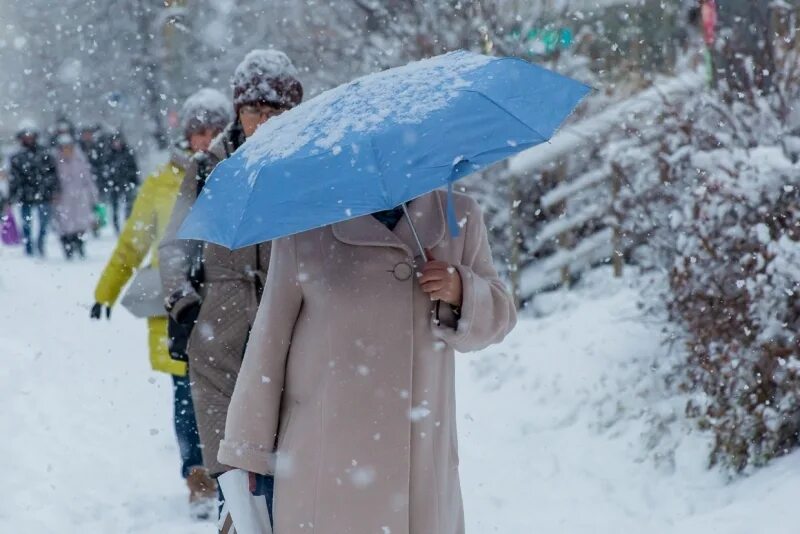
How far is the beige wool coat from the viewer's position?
3.19m

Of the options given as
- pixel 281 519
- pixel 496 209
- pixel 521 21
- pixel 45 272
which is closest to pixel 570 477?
pixel 281 519

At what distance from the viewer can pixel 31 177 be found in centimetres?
1930

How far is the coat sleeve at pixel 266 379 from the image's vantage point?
321cm

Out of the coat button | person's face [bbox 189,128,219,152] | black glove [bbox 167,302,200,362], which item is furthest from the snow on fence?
the coat button

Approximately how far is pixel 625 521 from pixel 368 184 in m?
3.36

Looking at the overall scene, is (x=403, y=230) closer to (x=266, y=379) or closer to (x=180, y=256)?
(x=266, y=379)

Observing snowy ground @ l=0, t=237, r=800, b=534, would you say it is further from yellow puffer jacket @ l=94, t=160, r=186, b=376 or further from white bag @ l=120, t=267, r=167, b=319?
white bag @ l=120, t=267, r=167, b=319

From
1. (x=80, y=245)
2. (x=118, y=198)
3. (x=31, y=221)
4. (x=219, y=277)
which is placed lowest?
(x=80, y=245)

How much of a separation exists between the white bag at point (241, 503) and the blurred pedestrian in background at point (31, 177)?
16.8 m

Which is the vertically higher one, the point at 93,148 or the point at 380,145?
the point at 380,145

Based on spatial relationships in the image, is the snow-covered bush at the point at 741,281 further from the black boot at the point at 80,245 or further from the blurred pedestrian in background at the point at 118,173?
the blurred pedestrian in background at the point at 118,173

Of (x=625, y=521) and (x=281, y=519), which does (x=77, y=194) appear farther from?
(x=281, y=519)

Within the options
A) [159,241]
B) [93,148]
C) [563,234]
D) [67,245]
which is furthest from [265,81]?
[93,148]

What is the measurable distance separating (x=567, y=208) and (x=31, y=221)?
11.8 m
